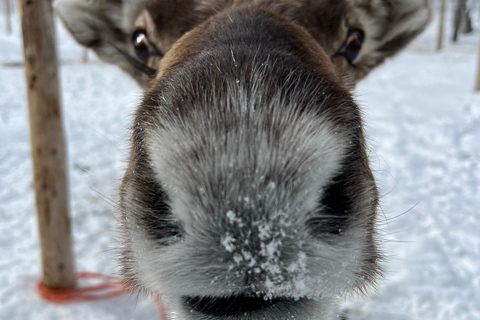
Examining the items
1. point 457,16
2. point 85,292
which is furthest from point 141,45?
point 457,16

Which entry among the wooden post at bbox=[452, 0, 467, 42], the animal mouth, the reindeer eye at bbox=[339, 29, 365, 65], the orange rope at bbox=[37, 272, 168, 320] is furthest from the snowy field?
the wooden post at bbox=[452, 0, 467, 42]

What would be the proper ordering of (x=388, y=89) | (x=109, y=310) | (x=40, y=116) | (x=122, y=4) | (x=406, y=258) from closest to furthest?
(x=122, y=4), (x=40, y=116), (x=109, y=310), (x=406, y=258), (x=388, y=89)

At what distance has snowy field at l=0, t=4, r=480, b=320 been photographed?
3.87 metres

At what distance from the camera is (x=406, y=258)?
4723mm

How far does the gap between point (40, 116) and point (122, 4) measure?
124 cm

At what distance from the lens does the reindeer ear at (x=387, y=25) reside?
9.50ft

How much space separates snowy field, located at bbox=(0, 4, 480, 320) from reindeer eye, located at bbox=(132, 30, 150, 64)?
1.12 ft

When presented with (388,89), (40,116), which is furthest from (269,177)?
(388,89)

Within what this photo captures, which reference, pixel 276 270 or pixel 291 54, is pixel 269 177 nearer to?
pixel 276 270

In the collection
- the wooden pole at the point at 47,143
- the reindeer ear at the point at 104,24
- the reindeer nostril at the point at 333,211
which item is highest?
the reindeer nostril at the point at 333,211

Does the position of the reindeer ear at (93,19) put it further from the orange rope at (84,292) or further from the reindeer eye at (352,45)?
the orange rope at (84,292)

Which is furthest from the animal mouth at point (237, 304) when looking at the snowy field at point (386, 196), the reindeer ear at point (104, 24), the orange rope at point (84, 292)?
the orange rope at point (84, 292)

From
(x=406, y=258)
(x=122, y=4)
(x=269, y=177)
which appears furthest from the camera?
(x=406, y=258)

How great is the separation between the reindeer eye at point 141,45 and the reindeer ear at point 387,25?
135 centimetres
